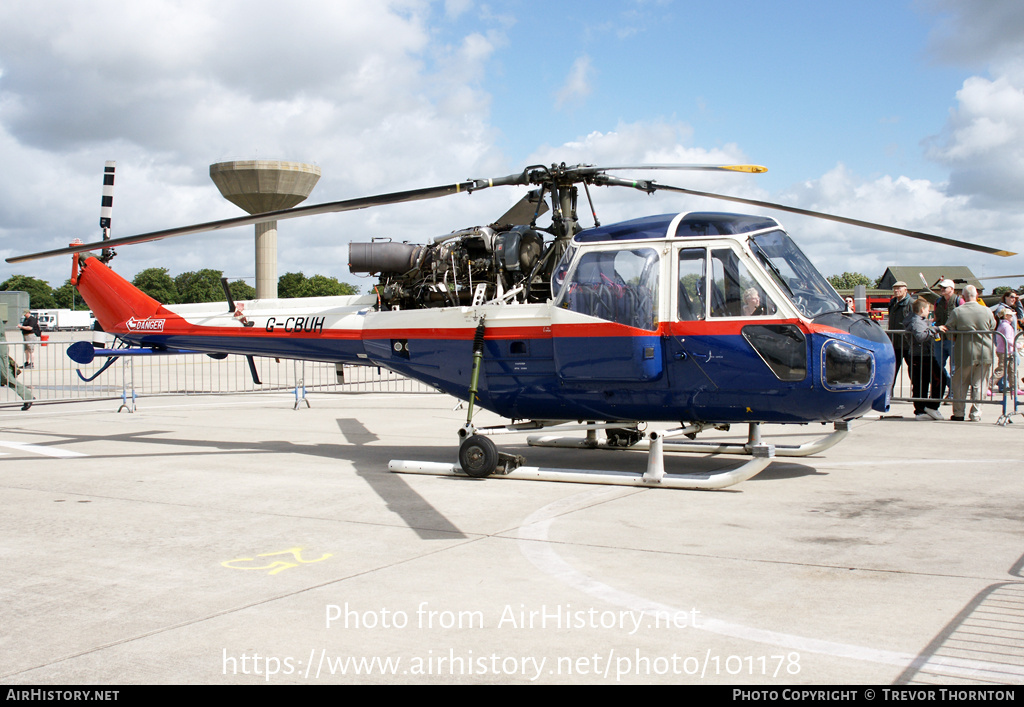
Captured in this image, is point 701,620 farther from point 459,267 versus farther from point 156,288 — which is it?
point 156,288

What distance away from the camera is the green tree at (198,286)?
12506 cm

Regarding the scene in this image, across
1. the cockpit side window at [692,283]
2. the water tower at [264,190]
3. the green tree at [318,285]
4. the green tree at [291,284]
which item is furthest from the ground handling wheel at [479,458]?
the green tree at [291,284]

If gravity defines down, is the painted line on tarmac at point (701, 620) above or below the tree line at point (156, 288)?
below

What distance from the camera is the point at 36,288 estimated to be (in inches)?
5763

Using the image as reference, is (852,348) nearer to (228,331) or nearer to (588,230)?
(588,230)

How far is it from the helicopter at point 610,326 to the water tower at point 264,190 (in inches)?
2026

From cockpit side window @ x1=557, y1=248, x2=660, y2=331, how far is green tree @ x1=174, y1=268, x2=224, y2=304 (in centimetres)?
11828

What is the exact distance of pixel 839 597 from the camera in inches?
183

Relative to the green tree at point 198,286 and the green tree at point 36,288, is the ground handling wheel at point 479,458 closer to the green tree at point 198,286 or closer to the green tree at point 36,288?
the green tree at point 198,286

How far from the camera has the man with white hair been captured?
13008 millimetres

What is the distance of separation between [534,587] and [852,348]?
4.36m

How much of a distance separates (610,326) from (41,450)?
7957mm
